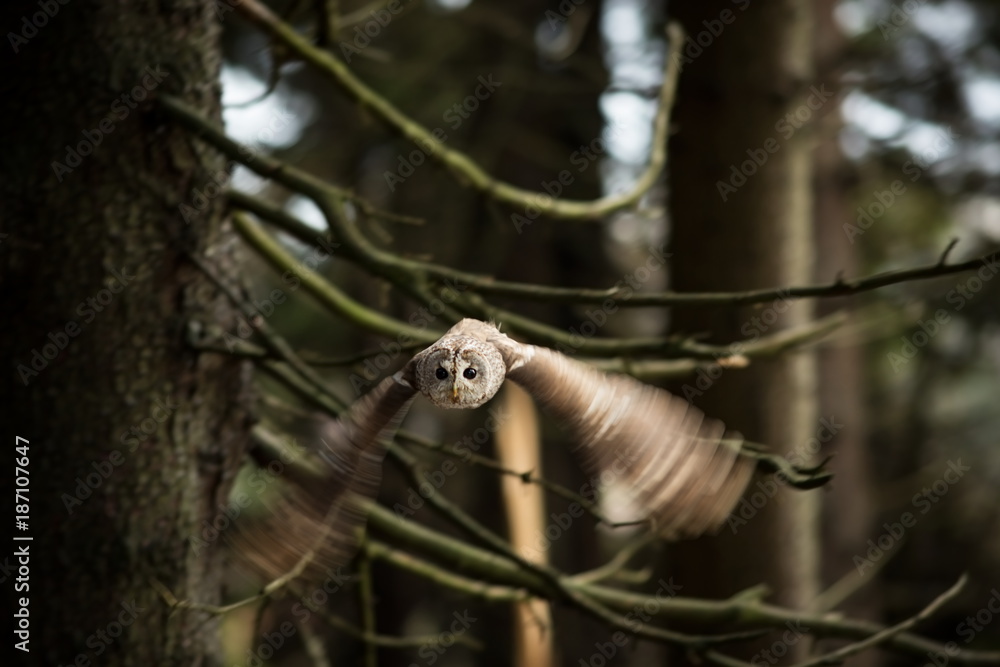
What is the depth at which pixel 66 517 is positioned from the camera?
2.11 metres

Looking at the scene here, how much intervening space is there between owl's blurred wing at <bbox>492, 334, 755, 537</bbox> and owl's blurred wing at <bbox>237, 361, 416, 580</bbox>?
210 mm

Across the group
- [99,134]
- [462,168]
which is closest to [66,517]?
[99,134]

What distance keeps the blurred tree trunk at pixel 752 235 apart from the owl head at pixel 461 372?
2185mm

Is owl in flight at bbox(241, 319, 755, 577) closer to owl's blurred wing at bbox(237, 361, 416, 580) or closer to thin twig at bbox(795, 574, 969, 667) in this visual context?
owl's blurred wing at bbox(237, 361, 416, 580)

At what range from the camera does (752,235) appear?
346cm

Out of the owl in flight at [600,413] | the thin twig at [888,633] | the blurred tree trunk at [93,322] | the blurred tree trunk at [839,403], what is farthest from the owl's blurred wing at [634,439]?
the blurred tree trunk at [839,403]

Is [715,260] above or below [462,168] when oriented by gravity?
above

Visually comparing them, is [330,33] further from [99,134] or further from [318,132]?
[318,132]

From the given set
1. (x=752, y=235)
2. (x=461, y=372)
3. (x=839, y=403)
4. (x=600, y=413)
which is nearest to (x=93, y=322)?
(x=461, y=372)

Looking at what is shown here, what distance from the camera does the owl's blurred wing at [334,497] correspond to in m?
1.52

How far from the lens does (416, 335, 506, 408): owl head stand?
1334 mm

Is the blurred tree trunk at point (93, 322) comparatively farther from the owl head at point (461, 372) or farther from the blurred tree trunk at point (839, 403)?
the blurred tree trunk at point (839, 403)

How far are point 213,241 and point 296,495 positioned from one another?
2.49 feet

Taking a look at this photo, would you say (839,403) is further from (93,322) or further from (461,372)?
(461,372)
